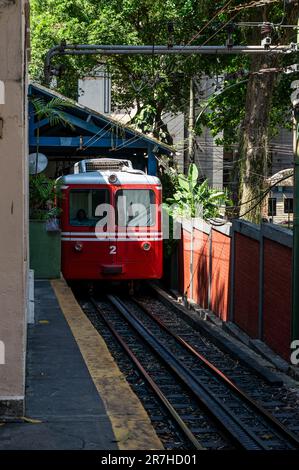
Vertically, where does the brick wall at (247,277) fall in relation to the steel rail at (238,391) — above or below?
above

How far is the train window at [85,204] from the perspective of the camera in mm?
21500

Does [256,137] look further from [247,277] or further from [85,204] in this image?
[247,277]

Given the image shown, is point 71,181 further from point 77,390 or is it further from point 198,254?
point 77,390

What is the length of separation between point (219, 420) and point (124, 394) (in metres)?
1.33

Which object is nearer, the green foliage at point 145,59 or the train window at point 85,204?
the train window at point 85,204

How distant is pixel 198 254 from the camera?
21.2m

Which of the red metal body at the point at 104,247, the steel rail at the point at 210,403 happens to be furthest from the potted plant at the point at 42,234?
the steel rail at the point at 210,403

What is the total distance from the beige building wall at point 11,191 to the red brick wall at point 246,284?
27.3 ft

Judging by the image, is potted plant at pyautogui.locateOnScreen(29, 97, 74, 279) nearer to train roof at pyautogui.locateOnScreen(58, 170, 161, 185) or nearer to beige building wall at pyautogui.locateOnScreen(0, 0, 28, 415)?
train roof at pyautogui.locateOnScreen(58, 170, 161, 185)

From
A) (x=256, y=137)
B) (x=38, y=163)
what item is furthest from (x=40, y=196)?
(x=256, y=137)

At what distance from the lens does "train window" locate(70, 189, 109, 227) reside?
21.5m

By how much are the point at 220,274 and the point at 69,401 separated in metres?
10.3

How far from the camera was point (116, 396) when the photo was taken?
9.08 meters

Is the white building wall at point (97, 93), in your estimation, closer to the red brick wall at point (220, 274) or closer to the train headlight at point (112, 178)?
the train headlight at point (112, 178)
